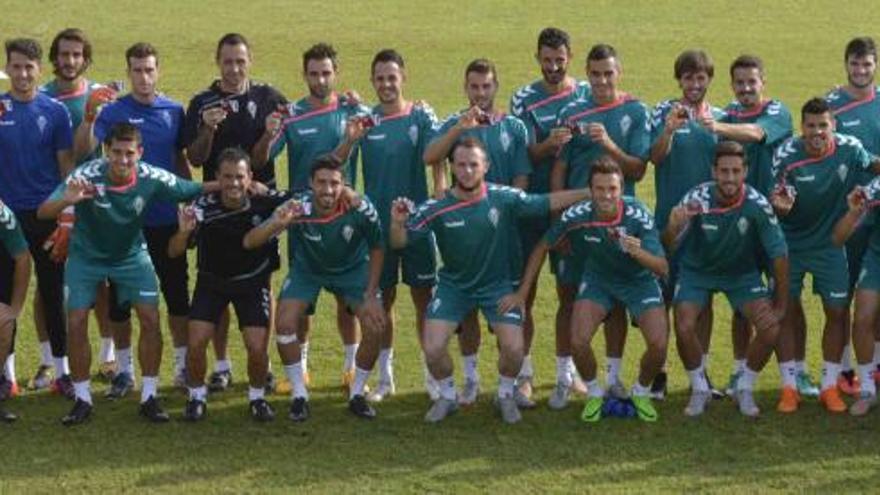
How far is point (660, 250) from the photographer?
833 centimetres

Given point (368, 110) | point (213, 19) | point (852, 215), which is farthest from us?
point (213, 19)

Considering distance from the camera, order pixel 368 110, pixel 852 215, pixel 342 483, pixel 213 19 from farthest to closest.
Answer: pixel 213 19 < pixel 368 110 < pixel 852 215 < pixel 342 483

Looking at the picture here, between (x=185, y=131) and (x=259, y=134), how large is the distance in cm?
49

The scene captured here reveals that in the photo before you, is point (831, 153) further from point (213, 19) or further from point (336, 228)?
point (213, 19)

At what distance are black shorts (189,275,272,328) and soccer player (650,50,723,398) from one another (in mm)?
2638

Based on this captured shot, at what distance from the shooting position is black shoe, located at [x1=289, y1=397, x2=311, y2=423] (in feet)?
27.7

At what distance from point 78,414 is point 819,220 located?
4864 millimetres

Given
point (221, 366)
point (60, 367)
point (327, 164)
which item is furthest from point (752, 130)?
point (60, 367)

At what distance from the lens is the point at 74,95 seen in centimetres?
916

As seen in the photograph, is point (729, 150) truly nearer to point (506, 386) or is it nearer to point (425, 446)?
point (506, 386)

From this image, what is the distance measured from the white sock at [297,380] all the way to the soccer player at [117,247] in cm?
82

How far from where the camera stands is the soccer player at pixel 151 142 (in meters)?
8.87

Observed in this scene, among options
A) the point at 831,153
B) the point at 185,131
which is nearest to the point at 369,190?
the point at 185,131

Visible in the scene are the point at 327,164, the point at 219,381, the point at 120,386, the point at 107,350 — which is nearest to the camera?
the point at 327,164
